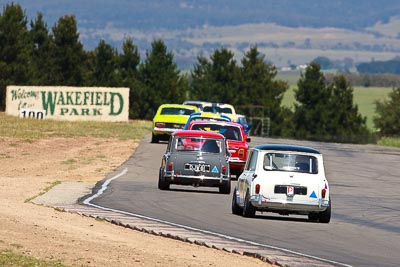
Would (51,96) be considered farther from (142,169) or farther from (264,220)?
(264,220)

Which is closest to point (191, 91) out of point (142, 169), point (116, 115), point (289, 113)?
point (289, 113)

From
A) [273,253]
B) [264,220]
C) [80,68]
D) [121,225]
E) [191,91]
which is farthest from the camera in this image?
[191,91]

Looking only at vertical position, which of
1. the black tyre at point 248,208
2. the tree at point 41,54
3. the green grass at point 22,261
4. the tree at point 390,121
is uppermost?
the tree at point 41,54

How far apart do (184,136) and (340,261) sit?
1461cm

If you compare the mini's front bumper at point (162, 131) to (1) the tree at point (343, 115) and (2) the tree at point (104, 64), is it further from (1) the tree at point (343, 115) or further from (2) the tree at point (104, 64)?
(1) the tree at point (343, 115)

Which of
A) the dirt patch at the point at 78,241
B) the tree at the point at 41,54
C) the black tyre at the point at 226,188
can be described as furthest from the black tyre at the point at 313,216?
the tree at the point at 41,54

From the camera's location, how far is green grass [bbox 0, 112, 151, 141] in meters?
58.3

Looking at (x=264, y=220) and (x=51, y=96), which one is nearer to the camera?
(x=264, y=220)

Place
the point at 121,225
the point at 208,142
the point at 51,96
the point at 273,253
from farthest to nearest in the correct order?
the point at 51,96 → the point at 208,142 → the point at 121,225 → the point at 273,253

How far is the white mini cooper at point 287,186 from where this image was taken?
23.5m

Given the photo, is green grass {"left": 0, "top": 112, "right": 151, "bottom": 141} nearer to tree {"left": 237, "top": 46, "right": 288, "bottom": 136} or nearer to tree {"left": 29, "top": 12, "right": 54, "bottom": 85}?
tree {"left": 29, "top": 12, "right": 54, "bottom": 85}

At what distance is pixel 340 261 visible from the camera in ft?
56.6

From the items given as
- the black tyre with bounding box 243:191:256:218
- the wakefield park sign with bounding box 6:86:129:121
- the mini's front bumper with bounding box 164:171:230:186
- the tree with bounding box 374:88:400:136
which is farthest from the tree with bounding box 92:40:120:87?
the black tyre with bounding box 243:191:256:218

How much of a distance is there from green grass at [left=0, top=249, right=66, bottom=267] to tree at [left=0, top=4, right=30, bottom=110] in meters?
80.9
